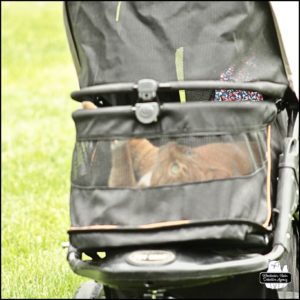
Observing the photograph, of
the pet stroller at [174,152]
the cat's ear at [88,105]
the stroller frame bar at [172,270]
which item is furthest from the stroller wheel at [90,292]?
the cat's ear at [88,105]

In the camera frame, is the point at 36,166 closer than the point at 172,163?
No

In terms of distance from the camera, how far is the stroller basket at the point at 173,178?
218cm

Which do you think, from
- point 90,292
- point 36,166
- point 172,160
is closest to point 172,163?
point 172,160

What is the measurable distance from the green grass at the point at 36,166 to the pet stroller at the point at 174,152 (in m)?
1.09

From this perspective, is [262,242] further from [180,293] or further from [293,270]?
[293,270]

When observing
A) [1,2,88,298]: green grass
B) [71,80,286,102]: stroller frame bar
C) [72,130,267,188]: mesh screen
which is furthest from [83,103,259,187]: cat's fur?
[1,2,88,298]: green grass

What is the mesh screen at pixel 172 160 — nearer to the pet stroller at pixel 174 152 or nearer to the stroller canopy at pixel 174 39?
the pet stroller at pixel 174 152

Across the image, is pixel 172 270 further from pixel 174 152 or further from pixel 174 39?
pixel 174 39

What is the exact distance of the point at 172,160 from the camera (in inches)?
87.0

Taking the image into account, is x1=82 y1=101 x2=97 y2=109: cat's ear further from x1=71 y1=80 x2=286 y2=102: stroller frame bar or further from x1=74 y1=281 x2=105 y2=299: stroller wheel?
x1=74 y1=281 x2=105 y2=299: stroller wheel

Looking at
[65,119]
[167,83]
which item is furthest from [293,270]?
[65,119]

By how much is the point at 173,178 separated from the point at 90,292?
650mm

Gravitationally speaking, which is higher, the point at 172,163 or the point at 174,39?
the point at 174,39

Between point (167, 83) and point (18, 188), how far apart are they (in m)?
2.87
